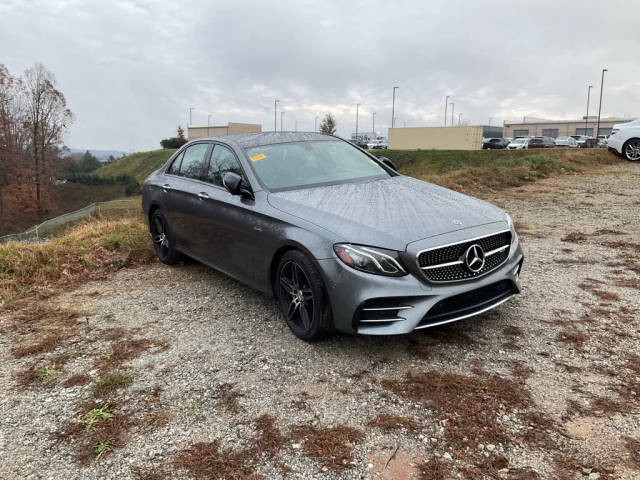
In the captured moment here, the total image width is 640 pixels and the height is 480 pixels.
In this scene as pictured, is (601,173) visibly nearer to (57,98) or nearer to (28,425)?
(28,425)

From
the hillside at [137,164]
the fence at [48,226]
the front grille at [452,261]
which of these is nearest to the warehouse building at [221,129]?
the hillside at [137,164]

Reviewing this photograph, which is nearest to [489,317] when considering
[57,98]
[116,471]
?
[116,471]

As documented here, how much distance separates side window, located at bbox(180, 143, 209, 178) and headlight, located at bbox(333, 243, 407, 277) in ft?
8.35

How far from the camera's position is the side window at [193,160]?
17.6 feet

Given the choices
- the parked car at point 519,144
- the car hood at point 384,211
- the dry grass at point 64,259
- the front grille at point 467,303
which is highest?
the parked car at point 519,144

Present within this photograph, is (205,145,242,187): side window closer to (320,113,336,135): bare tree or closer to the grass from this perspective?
the grass

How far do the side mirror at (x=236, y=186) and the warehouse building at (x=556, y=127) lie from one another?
11076cm

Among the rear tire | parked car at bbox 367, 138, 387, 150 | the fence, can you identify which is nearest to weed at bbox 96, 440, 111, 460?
the rear tire

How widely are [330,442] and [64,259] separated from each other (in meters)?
4.83

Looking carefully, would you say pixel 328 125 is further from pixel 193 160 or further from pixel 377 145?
pixel 193 160

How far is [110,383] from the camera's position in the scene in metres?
3.37

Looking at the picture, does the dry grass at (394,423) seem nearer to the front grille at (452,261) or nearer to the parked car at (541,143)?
the front grille at (452,261)

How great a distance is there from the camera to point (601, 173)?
1434cm

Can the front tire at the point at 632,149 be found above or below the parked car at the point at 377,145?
below
